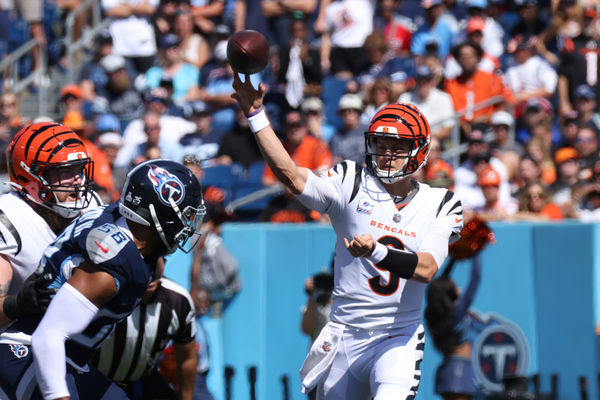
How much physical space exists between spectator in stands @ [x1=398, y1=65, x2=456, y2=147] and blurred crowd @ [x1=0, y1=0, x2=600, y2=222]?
0.02 metres

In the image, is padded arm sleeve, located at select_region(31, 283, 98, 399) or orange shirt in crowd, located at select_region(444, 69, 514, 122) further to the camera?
orange shirt in crowd, located at select_region(444, 69, 514, 122)

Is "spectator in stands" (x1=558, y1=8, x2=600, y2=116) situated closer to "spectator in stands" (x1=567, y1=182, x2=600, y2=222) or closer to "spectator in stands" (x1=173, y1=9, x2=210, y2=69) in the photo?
"spectator in stands" (x1=567, y1=182, x2=600, y2=222)

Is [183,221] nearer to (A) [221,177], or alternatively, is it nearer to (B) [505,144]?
(A) [221,177]

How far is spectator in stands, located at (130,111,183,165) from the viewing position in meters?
10.4

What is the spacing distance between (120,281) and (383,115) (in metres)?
1.87

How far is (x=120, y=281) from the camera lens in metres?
3.99

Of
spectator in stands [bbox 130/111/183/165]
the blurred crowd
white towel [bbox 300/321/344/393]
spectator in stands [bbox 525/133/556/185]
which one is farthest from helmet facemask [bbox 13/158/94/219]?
spectator in stands [bbox 525/133/556/185]

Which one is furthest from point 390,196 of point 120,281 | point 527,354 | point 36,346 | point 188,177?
point 527,354

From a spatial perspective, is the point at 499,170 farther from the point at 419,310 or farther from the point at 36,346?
the point at 36,346

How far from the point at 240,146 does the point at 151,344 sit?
581cm

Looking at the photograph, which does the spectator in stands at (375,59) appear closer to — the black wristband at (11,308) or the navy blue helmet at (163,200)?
the navy blue helmet at (163,200)

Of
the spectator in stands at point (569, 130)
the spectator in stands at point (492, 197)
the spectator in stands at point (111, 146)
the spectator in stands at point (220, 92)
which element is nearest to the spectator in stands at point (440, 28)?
the spectator in stands at point (569, 130)

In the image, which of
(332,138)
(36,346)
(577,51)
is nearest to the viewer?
(36,346)

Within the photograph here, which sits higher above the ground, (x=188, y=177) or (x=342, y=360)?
(x=188, y=177)
